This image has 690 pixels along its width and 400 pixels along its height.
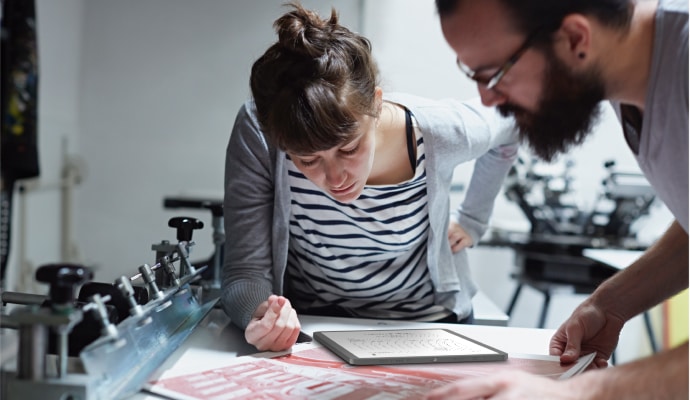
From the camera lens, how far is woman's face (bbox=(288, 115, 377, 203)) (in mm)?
1021

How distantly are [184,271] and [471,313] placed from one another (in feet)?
2.00

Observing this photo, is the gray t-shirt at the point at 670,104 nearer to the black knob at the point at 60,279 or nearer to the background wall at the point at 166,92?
the black knob at the point at 60,279

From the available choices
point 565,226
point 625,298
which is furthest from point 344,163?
point 565,226

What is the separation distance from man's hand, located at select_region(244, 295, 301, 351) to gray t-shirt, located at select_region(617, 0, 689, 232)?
0.52 metres

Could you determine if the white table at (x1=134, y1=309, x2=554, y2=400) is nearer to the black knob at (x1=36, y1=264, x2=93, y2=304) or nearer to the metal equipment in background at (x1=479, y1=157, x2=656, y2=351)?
the black knob at (x1=36, y1=264, x2=93, y2=304)

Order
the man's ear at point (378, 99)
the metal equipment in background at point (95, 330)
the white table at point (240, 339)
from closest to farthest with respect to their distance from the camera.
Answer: the metal equipment in background at point (95, 330), the white table at point (240, 339), the man's ear at point (378, 99)

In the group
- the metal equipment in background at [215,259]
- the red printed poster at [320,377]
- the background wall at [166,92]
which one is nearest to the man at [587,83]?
the red printed poster at [320,377]

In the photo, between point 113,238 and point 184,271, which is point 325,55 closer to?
point 184,271

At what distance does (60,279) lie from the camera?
62 centimetres

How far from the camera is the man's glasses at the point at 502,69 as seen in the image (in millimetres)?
776

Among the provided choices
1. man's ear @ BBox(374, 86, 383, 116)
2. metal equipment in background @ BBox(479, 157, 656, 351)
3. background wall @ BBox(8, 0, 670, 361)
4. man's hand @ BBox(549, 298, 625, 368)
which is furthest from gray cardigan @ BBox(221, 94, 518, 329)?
background wall @ BBox(8, 0, 670, 361)

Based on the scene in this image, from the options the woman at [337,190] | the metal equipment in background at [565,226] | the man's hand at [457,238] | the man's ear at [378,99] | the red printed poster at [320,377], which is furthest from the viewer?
the metal equipment in background at [565,226]

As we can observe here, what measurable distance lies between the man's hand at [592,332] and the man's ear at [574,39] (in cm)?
42

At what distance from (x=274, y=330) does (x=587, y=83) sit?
1.70 ft
